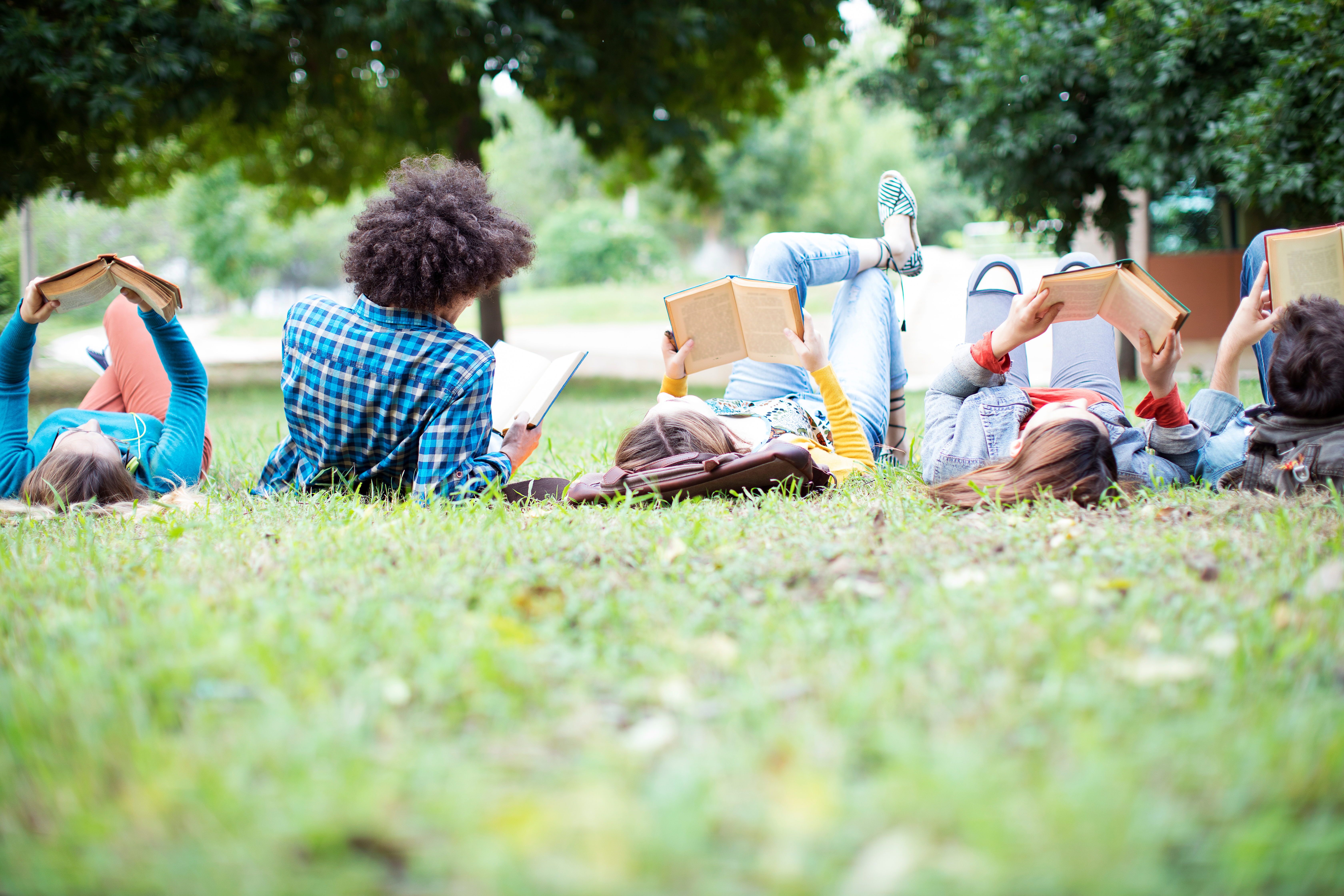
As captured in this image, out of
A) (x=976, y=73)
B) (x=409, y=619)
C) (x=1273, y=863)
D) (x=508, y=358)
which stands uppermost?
(x=976, y=73)

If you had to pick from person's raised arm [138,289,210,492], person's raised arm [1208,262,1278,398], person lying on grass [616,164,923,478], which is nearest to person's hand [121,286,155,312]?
person's raised arm [138,289,210,492]

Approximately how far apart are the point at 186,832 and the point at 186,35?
8.95 m

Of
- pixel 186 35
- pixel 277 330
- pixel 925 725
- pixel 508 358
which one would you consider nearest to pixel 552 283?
pixel 277 330

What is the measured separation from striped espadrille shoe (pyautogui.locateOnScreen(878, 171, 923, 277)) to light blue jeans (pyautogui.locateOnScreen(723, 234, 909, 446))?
89mm

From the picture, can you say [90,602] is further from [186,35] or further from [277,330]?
[277,330]

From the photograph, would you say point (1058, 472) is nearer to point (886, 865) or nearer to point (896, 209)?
point (896, 209)

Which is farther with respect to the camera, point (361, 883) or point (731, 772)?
point (731, 772)

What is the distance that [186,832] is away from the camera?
132 centimetres

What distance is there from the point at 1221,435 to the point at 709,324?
196cm

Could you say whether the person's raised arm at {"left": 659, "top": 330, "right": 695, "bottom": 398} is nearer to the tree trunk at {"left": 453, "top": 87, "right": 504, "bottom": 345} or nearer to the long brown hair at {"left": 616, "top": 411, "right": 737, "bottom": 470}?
the long brown hair at {"left": 616, "top": 411, "right": 737, "bottom": 470}

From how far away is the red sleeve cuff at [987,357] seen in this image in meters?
3.39

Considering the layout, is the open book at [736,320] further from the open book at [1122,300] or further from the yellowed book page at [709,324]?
the open book at [1122,300]

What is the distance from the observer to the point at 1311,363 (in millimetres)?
2887

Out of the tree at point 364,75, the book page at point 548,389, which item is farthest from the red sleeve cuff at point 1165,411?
the tree at point 364,75
